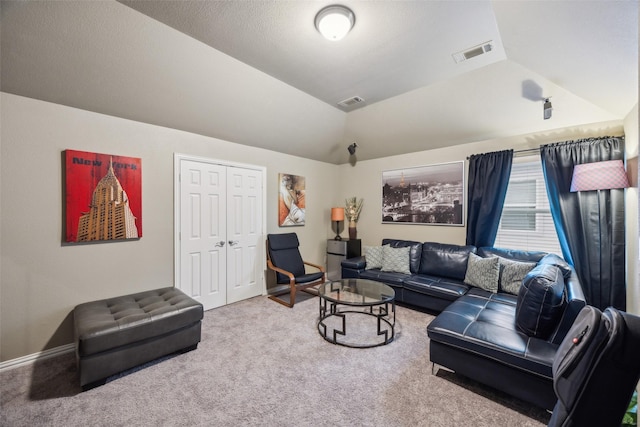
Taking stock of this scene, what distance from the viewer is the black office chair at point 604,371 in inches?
31.5

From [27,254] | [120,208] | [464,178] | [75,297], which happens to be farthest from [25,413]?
[464,178]

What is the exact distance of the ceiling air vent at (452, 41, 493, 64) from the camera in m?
2.45

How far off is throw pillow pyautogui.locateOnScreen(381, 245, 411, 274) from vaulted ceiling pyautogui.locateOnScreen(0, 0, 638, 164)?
195 centimetres

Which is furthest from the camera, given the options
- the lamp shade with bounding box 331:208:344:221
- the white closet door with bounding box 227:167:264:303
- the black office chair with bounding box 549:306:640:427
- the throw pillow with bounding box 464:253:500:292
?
the lamp shade with bounding box 331:208:344:221

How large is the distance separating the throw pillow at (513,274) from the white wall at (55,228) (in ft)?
13.4

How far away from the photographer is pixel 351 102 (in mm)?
3764

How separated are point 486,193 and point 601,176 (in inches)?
48.4

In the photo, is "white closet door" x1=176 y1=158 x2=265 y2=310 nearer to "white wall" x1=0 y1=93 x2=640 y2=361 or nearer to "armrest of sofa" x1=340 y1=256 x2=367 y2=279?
"white wall" x1=0 y1=93 x2=640 y2=361

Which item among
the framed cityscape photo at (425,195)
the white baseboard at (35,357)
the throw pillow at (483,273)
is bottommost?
the white baseboard at (35,357)

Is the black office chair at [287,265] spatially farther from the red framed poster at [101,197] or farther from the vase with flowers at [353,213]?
the red framed poster at [101,197]

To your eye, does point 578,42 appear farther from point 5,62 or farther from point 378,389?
point 5,62

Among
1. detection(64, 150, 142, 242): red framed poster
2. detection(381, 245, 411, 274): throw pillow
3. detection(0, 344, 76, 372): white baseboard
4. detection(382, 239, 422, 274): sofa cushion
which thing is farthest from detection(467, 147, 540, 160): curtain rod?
detection(0, 344, 76, 372): white baseboard

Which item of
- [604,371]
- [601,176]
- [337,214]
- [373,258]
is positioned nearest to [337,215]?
[337,214]

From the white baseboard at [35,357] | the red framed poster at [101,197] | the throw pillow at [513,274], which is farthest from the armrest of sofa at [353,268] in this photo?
the white baseboard at [35,357]
